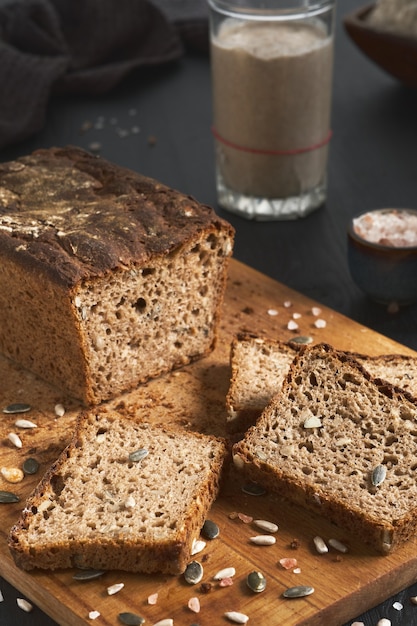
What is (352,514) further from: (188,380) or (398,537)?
(188,380)

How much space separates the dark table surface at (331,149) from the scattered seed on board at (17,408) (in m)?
1.57

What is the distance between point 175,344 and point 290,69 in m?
1.62

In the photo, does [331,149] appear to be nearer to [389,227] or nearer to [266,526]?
[389,227]

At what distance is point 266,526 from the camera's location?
3.64 m

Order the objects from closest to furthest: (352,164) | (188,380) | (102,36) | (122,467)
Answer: (122,467) → (188,380) → (352,164) → (102,36)

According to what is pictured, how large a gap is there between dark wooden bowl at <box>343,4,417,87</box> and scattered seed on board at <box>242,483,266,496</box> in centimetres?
329

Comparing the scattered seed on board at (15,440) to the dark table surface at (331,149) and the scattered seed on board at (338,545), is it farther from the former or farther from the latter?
the dark table surface at (331,149)

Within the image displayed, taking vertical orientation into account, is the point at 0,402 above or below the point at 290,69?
below

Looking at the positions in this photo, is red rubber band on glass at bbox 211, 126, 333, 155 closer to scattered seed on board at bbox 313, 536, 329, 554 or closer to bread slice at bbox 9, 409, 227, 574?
bread slice at bbox 9, 409, 227, 574

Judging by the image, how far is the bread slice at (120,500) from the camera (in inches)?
135

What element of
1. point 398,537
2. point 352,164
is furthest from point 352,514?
point 352,164

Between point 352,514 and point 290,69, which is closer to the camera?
point 352,514

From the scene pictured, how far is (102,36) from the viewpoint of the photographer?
6.87m

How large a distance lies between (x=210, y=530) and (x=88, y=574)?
450mm
